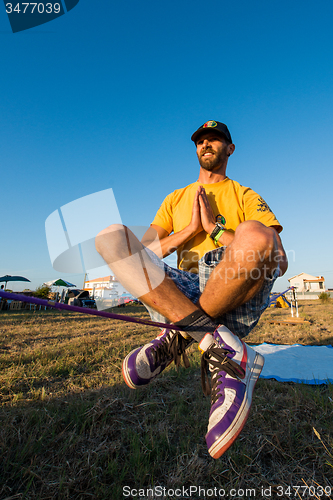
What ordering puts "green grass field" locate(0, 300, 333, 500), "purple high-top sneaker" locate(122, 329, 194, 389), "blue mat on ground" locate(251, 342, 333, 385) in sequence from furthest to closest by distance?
1. "blue mat on ground" locate(251, 342, 333, 385)
2. "purple high-top sneaker" locate(122, 329, 194, 389)
3. "green grass field" locate(0, 300, 333, 500)

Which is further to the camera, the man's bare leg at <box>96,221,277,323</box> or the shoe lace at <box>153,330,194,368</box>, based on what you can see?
the shoe lace at <box>153,330,194,368</box>

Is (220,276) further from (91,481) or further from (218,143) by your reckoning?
(218,143)

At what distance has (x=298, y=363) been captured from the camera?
3.12 meters

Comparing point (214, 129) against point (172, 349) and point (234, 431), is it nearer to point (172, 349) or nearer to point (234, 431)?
point (172, 349)

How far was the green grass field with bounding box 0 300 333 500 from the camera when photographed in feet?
3.47

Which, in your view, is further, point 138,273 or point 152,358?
point 152,358

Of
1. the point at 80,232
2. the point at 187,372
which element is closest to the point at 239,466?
the point at 187,372

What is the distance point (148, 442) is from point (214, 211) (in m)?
1.68

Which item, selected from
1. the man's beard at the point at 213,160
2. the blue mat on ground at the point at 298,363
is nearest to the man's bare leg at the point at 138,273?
the man's beard at the point at 213,160

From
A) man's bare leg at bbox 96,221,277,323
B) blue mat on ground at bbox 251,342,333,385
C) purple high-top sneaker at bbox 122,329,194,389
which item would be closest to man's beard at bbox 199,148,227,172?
man's bare leg at bbox 96,221,277,323

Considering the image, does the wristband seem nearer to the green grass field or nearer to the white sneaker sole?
the white sneaker sole

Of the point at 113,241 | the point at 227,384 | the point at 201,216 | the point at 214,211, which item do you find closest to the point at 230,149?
the point at 214,211

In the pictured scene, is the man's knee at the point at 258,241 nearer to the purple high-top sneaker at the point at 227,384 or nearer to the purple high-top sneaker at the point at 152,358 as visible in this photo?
the purple high-top sneaker at the point at 227,384

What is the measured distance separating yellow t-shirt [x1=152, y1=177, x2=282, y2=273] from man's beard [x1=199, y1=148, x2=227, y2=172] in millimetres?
163
